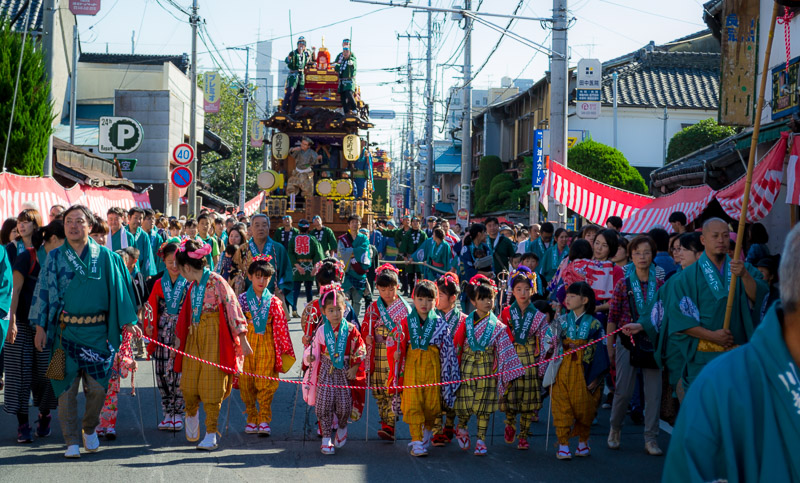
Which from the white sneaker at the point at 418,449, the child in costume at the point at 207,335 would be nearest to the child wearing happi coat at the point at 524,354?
the white sneaker at the point at 418,449

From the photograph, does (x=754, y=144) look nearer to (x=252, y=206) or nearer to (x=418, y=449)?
(x=418, y=449)

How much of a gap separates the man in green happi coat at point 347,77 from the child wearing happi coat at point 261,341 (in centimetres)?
1965

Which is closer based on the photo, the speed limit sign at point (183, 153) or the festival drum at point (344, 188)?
the speed limit sign at point (183, 153)

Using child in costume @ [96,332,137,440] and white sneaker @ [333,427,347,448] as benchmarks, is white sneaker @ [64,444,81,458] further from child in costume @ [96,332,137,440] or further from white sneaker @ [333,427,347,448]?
white sneaker @ [333,427,347,448]

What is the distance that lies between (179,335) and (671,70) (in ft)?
98.8

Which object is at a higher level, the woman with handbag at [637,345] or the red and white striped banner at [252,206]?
the red and white striped banner at [252,206]

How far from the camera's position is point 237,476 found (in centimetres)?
574

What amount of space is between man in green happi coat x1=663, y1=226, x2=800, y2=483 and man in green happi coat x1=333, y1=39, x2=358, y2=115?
2480 centimetres

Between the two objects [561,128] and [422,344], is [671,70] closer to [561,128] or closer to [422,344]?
[561,128]

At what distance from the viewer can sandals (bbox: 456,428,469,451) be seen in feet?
21.5


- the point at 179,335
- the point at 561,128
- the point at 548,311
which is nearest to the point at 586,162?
the point at 561,128

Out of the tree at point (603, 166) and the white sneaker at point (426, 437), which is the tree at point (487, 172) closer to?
the tree at point (603, 166)

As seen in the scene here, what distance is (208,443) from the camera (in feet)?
21.0

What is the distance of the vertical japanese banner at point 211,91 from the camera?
35.3m
